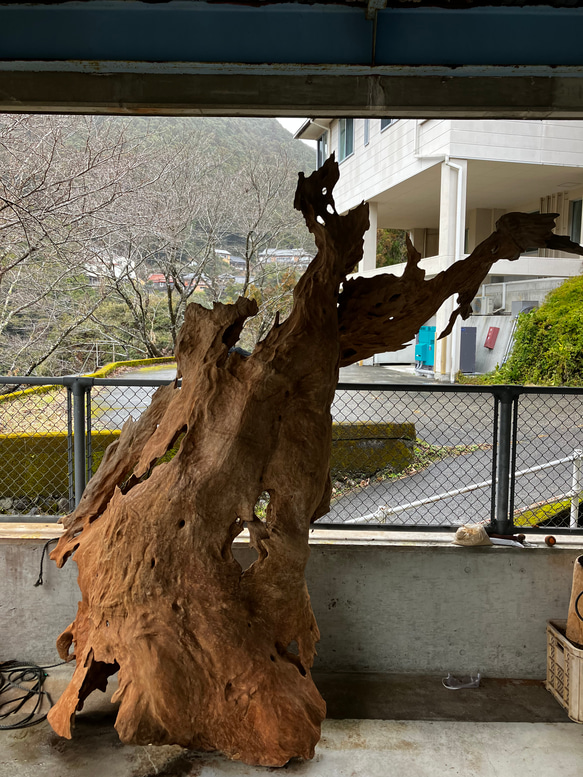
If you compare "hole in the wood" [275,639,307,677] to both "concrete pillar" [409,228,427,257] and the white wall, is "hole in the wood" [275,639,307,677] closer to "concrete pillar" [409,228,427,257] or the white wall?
the white wall

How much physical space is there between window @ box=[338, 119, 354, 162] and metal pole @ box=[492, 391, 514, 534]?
48.5 ft

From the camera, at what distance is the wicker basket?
3.31m

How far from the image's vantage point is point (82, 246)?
9.30 metres

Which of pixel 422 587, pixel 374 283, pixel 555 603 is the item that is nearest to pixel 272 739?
pixel 422 587

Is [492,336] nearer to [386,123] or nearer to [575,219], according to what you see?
[575,219]

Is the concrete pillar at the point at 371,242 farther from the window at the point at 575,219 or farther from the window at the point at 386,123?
the window at the point at 575,219

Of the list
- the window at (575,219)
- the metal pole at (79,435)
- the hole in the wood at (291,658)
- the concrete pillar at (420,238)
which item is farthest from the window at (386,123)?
the hole in the wood at (291,658)

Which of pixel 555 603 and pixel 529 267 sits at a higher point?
pixel 529 267

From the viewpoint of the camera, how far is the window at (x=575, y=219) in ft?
48.2

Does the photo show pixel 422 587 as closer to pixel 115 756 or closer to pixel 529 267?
pixel 115 756

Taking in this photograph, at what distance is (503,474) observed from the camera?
390cm

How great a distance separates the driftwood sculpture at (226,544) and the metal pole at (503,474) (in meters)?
1.19

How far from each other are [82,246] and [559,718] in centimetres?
873

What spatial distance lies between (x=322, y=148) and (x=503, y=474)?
18.8 metres
